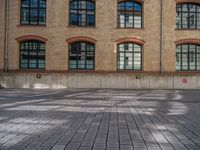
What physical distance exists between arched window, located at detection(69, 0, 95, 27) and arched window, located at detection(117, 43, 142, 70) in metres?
3.62

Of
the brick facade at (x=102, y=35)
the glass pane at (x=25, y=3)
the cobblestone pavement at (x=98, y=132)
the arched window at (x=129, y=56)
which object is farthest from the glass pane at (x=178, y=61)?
the cobblestone pavement at (x=98, y=132)

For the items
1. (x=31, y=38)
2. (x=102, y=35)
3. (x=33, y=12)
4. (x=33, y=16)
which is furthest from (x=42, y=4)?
(x=102, y=35)

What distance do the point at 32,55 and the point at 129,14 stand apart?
31.6 ft

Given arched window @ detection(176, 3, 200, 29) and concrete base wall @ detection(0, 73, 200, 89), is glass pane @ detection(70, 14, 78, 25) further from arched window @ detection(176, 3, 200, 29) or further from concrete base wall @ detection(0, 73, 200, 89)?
arched window @ detection(176, 3, 200, 29)

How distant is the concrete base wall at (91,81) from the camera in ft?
90.1

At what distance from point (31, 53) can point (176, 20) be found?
536 inches

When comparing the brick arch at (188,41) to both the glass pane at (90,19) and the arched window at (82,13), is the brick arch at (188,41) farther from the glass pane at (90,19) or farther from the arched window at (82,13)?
the arched window at (82,13)

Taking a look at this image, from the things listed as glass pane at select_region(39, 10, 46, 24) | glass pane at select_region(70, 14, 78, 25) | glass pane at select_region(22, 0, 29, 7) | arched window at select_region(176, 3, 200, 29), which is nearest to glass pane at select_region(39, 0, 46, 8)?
glass pane at select_region(39, 10, 46, 24)

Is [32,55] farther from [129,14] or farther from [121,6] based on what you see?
[129,14]

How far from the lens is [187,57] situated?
94.7 feet

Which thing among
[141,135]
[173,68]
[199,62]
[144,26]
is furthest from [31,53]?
[141,135]

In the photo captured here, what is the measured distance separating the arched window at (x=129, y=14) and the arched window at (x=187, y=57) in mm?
4426

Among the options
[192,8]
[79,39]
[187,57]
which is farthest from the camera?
[192,8]

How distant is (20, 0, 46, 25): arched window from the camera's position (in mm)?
28375
